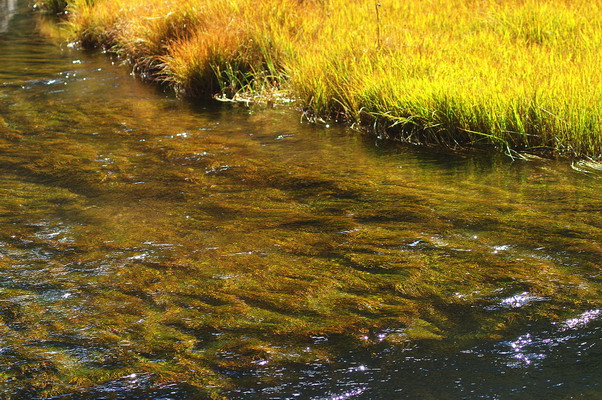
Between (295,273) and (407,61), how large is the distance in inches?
145

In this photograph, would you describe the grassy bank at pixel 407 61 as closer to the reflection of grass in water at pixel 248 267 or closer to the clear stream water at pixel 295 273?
the clear stream water at pixel 295 273

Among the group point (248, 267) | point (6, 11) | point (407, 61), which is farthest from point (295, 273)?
point (6, 11)

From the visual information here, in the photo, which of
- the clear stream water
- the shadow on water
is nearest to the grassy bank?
the clear stream water

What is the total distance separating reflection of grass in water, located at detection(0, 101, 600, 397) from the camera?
9.00 ft

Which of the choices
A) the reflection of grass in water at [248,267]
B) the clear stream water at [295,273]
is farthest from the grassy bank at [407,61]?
the reflection of grass in water at [248,267]

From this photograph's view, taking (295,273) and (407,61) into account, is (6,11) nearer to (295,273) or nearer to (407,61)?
(407,61)

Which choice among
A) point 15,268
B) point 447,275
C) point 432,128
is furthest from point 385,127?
Answer: point 15,268

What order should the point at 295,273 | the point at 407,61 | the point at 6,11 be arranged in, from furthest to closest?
the point at 6,11 < the point at 407,61 < the point at 295,273

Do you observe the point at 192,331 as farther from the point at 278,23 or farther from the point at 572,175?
the point at 278,23

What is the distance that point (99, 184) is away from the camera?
492 centimetres

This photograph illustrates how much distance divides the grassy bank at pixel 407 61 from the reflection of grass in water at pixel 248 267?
798 millimetres

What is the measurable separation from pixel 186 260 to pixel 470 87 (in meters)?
3.25

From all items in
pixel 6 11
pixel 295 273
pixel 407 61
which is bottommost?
pixel 295 273

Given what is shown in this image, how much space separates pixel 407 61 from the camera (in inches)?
252
